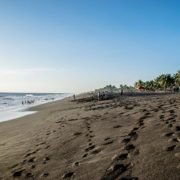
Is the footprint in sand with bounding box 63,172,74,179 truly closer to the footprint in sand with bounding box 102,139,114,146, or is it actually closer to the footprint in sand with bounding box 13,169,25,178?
the footprint in sand with bounding box 13,169,25,178

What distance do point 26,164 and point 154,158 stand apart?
3.45 metres

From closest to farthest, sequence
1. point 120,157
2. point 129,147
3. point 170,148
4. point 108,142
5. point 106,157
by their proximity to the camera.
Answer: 1. point 170,148
2. point 120,157
3. point 106,157
4. point 129,147
5. point 108,142

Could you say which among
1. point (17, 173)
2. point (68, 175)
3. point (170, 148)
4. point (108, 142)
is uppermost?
point (170, 148)

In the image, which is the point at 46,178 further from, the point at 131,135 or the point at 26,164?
the point at 131,135

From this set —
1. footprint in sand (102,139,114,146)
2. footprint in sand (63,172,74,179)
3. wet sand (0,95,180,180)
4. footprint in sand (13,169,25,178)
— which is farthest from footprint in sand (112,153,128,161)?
footprint in sand (13,169,25,178)

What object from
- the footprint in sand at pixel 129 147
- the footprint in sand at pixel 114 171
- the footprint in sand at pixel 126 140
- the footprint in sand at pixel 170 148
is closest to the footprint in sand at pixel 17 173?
the footprint in sand at pixel 114 171

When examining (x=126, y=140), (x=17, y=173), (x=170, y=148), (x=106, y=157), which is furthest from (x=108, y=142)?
(x=17, y=173)

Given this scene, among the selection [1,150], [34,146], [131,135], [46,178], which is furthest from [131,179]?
[1,150]

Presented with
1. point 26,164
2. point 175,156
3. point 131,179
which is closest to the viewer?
point 131,179

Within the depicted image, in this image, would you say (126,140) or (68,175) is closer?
(68,175)

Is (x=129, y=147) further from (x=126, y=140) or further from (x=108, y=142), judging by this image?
(x=108, y=142)

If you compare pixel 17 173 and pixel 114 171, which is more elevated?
pixel 114 171

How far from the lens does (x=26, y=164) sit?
6617 mm

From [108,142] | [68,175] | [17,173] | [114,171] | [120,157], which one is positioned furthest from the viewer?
[108,142]
